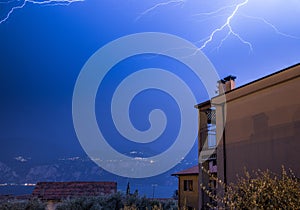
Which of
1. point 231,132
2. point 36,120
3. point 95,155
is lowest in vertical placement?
point 231,132

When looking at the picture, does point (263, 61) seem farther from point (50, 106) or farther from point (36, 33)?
point (50, 106)

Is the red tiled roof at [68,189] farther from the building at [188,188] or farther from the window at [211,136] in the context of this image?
the window at [211,136]

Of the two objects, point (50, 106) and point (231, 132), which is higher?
point (50, 106)

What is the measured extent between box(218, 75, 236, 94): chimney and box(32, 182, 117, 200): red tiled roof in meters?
13.2

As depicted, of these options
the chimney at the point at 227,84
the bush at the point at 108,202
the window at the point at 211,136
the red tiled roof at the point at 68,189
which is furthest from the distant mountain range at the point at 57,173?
the chimney at the point at 227,84

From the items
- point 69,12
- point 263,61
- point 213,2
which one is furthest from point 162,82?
point 69,12

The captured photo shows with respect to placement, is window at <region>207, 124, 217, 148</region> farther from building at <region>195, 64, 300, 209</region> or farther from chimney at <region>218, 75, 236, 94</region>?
chimney at <region>218, 75, 236, 94</region>

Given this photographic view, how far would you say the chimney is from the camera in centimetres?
1102

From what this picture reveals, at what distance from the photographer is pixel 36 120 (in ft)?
325

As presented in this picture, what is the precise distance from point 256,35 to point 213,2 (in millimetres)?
5789

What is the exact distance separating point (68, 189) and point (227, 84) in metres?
16.0

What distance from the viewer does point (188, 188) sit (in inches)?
648

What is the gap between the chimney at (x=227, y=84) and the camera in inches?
434

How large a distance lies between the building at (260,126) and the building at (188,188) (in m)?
5.61
